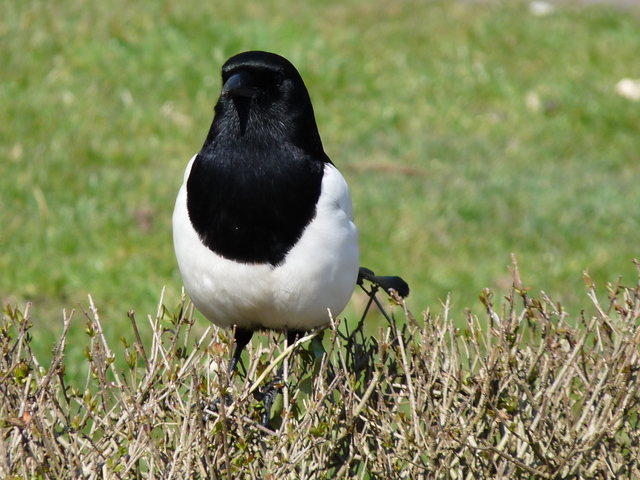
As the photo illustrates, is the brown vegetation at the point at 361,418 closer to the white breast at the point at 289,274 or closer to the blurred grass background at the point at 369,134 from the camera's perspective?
the white breast at the point at 289,274

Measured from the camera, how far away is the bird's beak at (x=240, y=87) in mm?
2246

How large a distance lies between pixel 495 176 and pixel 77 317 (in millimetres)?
2639

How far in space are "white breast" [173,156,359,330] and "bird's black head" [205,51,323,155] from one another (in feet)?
0.49

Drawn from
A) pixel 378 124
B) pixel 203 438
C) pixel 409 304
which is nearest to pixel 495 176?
pixel 378 124

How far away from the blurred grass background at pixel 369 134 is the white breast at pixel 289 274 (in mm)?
1629

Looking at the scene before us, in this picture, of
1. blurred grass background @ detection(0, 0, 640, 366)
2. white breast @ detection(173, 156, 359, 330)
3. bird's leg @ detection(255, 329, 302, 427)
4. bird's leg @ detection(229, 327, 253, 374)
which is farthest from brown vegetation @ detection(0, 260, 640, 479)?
blurred grass background @ detection(0, 0, 640, 366)

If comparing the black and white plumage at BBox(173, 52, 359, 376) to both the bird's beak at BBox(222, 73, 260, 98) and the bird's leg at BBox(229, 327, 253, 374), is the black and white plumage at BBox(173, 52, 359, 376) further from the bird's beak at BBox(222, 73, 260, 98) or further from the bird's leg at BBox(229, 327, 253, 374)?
the bird's leg at BBox(229, 327, 253, 374)

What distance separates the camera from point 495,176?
213 inches

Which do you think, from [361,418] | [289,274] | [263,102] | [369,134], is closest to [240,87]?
[263,102]

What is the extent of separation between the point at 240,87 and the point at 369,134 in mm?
3733

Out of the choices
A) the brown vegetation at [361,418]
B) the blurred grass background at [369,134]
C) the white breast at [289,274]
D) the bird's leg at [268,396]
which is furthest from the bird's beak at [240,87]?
the blurred grass background at [369,134]

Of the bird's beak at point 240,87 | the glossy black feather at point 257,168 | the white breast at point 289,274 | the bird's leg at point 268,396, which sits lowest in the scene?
the bird's leg at point 268,396

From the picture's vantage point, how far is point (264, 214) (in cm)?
225

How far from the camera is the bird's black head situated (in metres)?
2.30
